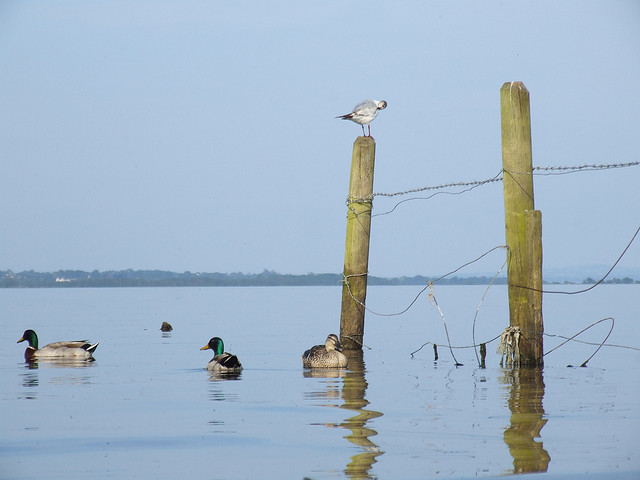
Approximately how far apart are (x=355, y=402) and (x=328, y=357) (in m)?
4.01

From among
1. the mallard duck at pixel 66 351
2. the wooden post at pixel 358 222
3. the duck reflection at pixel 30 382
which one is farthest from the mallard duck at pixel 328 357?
the mallard duck at pixel 66 351

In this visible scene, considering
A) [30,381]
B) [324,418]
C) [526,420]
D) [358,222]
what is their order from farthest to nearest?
1. [358,222]
2. [30,381]
3. [324,418]
4. [526,420]

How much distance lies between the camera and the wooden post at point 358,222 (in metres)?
15.9

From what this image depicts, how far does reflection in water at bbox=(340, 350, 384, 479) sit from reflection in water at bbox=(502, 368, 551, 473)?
131 cm

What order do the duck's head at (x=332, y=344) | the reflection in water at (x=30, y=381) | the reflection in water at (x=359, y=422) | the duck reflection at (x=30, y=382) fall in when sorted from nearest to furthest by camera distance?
the reflection in water at (x=359, y=422) < the duck reflection at (x=30, y=382) < the reflection in water at (x=30, y=381) < the duck's head at (x=332, y=344)

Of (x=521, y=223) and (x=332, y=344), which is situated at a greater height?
(x=521, y=223)

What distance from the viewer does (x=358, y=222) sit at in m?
15.9

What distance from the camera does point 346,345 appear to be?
1697 centimetres

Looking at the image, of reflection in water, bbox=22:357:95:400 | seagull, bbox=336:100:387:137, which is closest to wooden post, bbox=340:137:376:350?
seagull, bbox=336:100:387:137

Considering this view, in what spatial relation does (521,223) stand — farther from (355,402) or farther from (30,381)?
(30,381)

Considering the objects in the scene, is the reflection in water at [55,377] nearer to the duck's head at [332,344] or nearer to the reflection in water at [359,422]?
the duck's head at [332,344]

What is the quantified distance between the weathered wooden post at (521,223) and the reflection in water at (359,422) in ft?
8.71

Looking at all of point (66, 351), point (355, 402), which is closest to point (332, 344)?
point (355, 402)

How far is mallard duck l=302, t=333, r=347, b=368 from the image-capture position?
1527 centimetres
